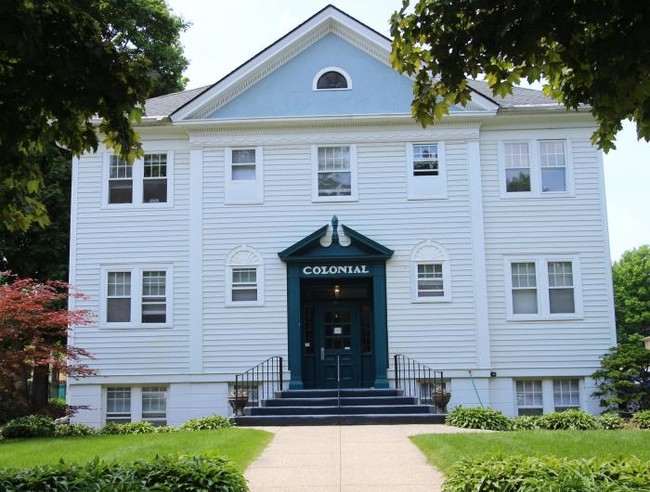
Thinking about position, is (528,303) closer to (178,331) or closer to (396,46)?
(178,331)

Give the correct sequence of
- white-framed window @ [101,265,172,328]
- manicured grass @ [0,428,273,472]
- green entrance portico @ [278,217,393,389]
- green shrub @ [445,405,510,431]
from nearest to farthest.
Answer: manicured grass @ [0,428,273,472], green shrub @ [445,405,510,431], green entrance portico @ [278,217,393,389], white-framed window @ [101,265,172,328]

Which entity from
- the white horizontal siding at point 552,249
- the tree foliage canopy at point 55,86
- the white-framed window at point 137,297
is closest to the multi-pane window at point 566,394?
the white horizontal siding at point 552,249

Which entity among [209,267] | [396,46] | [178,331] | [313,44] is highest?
[313,44]

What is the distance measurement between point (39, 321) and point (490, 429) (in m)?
9.81

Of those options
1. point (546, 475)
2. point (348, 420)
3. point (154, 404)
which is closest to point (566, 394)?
point (348, 420)

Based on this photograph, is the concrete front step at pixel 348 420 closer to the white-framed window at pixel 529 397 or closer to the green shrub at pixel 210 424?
the green shrub at pixel 210 424

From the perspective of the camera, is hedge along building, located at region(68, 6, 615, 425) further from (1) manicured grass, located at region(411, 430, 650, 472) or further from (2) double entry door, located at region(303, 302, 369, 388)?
(1) manicured grass, located at region(411, 430, 650, 472)

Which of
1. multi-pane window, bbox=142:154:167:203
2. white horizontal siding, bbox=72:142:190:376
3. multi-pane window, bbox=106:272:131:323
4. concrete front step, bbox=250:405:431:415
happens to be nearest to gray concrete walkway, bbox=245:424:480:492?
concrete front step, bbox=250:405:431:415

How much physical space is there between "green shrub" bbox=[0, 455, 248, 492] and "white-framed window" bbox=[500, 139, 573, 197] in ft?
42.7

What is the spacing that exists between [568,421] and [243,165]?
9.94 metres

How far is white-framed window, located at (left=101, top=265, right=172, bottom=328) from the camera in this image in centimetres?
1875

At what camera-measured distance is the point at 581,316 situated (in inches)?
722

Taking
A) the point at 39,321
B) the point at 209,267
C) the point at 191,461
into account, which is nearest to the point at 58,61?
A: the point at 191,461

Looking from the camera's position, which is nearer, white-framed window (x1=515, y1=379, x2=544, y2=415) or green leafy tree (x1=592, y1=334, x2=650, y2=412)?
green leafy tree (x1=592, y1=334, x2=650, y2=412)
